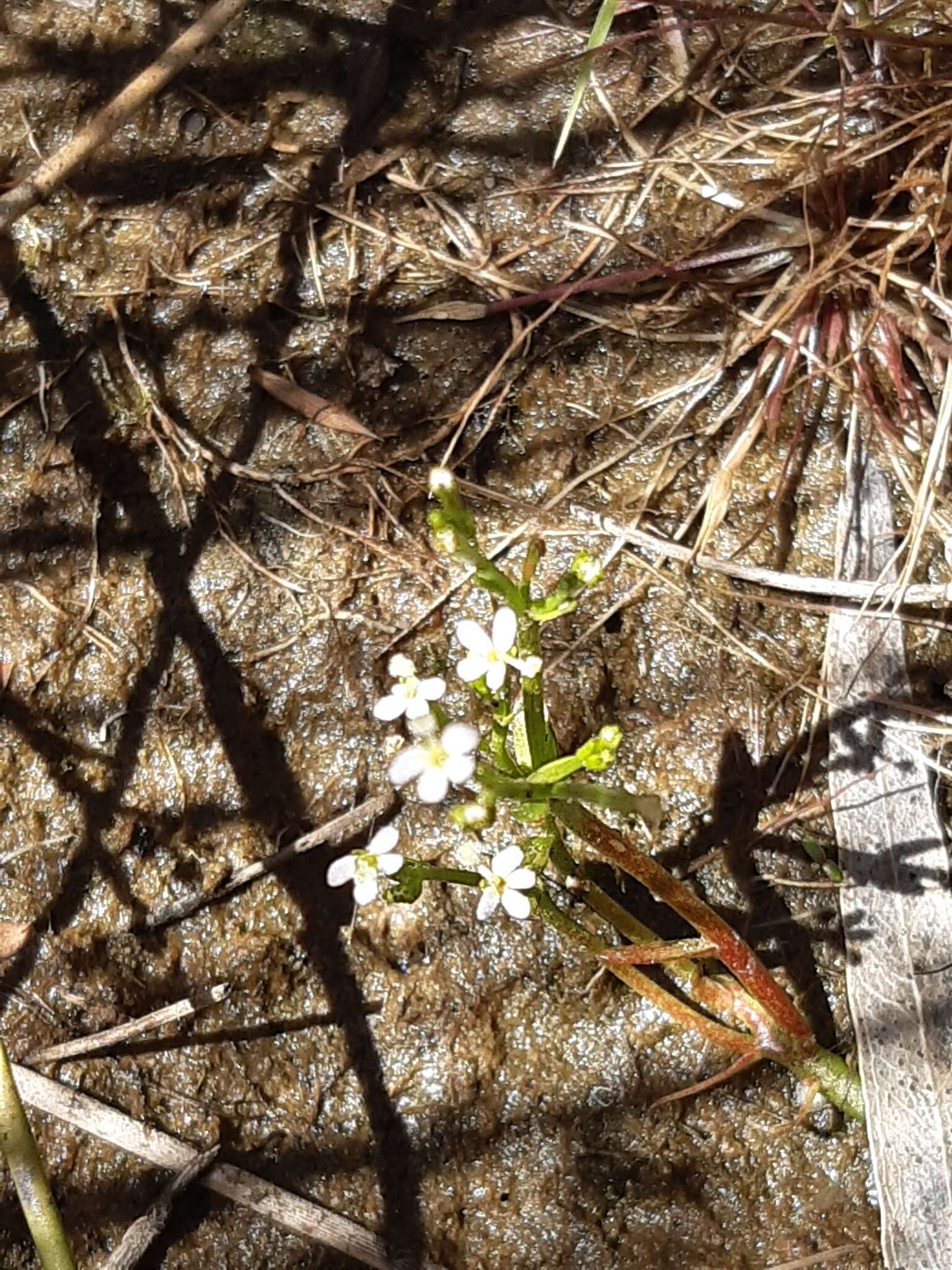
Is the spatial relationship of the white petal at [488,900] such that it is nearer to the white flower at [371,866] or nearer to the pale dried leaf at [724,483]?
the white flower at [371,866]

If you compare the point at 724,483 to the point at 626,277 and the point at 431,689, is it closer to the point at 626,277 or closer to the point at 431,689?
the point at 626,277

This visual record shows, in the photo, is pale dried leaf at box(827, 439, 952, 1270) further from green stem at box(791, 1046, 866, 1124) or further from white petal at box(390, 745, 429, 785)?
white petal at box(390, 745, 429, 785)

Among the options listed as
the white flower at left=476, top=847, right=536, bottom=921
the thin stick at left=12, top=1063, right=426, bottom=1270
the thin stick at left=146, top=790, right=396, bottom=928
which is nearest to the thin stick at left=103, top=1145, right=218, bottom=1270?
the thin stick at left=12, top=1063, right=426, bottom=1270

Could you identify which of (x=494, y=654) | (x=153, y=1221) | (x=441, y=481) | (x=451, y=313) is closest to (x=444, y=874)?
(x=494, y=654)

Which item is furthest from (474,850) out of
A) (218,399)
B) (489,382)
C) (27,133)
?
(27,133)

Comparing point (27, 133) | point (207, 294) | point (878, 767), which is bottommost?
point (878, 767)

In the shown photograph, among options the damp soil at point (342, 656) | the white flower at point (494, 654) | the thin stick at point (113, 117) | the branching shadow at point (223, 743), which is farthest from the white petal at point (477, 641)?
the thin stick at point (113, 117)

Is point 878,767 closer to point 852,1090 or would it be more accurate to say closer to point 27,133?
point 852,1090
